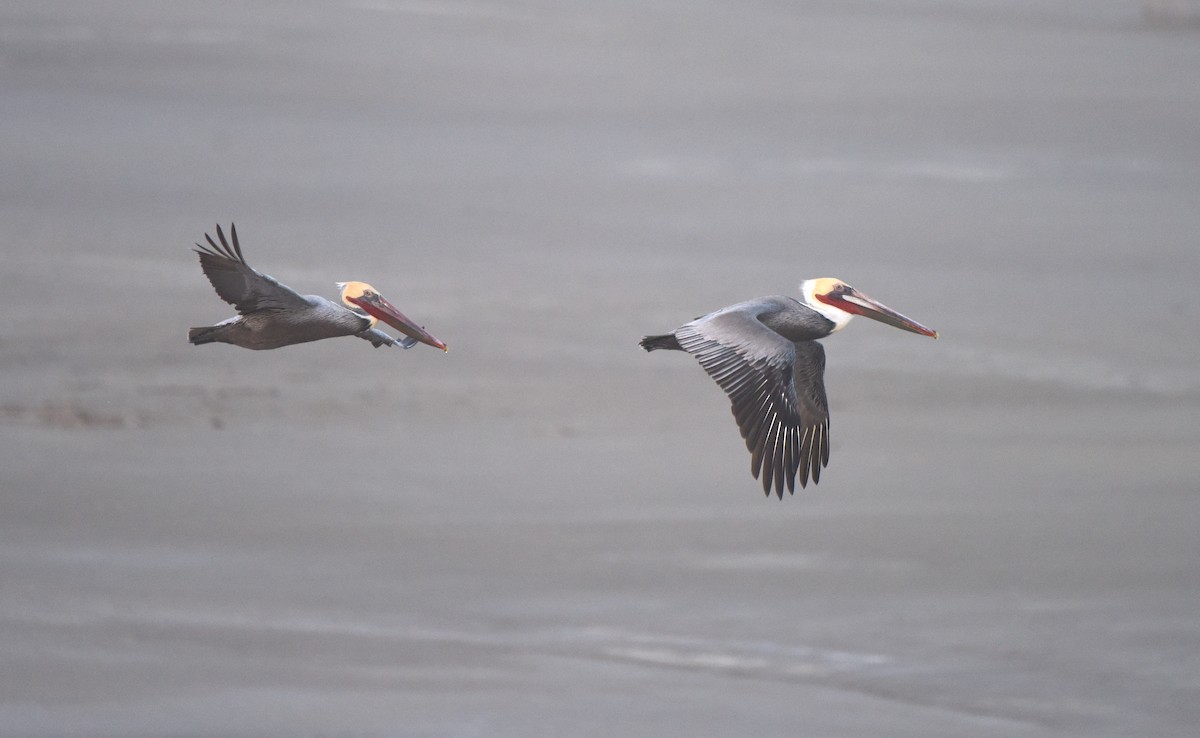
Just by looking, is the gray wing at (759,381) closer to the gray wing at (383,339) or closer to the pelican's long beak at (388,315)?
the gray wing at (383,339)

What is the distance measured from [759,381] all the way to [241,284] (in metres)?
2.47

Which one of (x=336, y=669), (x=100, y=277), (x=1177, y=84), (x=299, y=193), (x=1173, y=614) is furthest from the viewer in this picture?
(x=1177, y=84)

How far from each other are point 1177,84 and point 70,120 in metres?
28.7

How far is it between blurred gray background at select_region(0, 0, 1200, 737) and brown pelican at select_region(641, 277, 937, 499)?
1984 centimetres

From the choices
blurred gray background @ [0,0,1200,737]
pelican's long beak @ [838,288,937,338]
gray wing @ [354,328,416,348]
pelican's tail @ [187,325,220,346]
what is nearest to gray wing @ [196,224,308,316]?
pelican's tail @ [187,325,220,346]

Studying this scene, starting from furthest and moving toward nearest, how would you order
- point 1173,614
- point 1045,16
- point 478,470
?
1. point 1045,16
2. point 478,470
3. point 1173,614

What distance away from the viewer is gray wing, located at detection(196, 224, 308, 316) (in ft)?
27.1

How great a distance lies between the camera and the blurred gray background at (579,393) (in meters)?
31.1

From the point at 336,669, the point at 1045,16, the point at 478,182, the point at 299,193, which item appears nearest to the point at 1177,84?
the point at 1045,16

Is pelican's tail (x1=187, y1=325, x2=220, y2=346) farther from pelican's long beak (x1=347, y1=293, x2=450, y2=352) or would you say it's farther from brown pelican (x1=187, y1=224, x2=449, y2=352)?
pelican's long beak (x1=347, y1=293, x2=450, y2=352)

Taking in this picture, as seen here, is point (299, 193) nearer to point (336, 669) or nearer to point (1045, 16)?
point (336, 669)

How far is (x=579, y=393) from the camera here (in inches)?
1524

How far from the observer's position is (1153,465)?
37938mm

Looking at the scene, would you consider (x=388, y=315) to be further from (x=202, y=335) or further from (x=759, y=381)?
(x=759, y=381)
